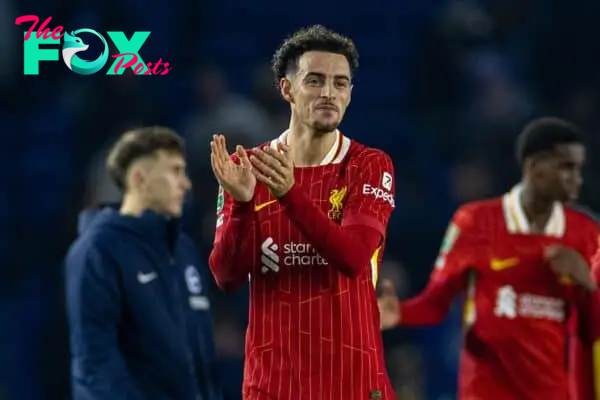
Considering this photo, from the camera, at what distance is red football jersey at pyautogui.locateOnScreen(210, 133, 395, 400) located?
4.06 m

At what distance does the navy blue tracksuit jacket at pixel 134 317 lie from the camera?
4863 mm

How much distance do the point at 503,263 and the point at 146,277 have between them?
1.68 m

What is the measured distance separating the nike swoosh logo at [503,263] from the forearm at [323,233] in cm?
208

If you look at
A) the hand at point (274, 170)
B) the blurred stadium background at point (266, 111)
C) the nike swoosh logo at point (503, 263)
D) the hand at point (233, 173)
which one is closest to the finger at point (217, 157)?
the hand at point (233, 173)

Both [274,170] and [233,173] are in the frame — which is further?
[233,173]

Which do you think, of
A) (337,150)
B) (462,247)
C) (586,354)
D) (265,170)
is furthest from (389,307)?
(265,170)

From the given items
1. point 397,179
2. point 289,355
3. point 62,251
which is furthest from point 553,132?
point 62,251

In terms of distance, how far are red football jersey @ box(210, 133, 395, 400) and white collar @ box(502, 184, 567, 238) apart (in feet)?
6.25

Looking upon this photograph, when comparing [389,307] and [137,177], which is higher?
[137,177]

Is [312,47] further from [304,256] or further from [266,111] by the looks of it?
[266,111]

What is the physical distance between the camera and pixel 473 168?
901 cm

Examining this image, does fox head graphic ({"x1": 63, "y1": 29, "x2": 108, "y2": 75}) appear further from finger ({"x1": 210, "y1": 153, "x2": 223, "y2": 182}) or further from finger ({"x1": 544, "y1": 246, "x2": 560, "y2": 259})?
finger ({"x1": 210, "y1": 153, "x2": 223, "y2": 182})

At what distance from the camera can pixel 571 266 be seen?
557 centimetres

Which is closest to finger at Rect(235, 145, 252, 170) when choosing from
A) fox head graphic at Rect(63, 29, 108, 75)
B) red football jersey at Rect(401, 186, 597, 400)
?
red football jersey at Rect(401, 186, 597, 400)
